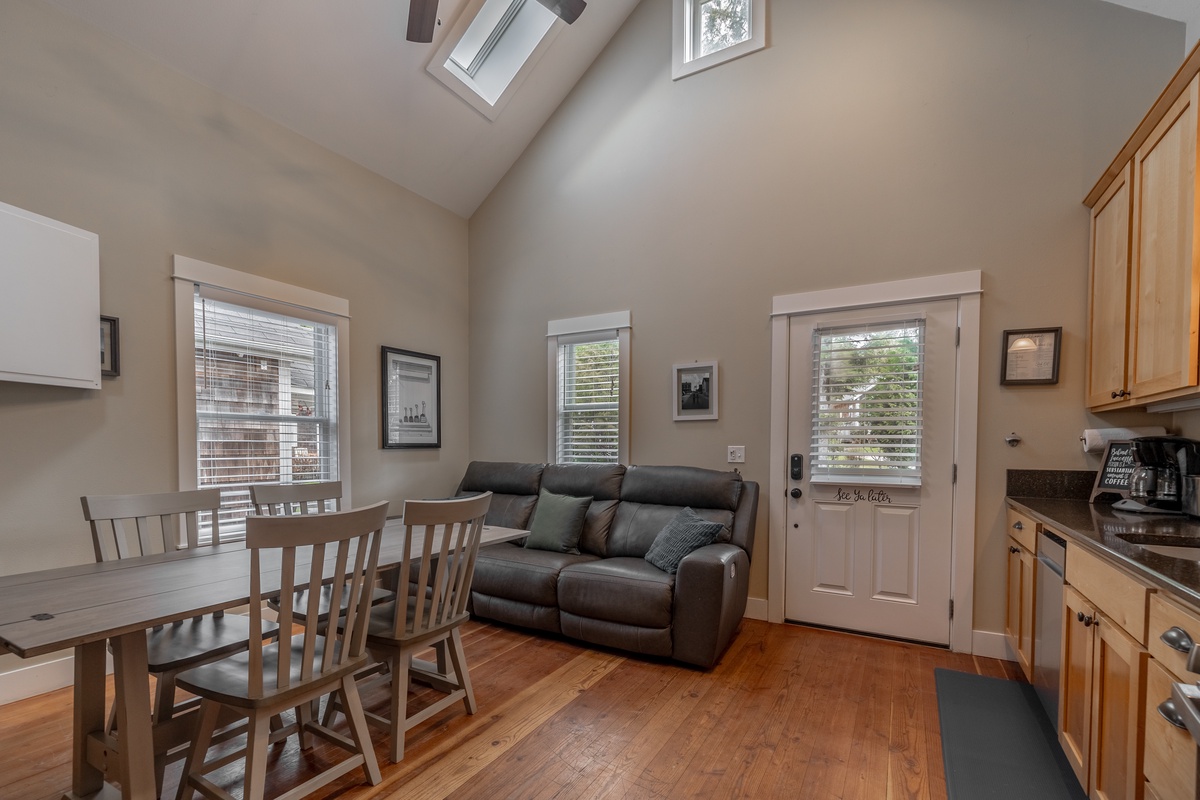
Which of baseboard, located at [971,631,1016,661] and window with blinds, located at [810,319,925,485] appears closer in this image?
baseboard, located at [971,631,1016,661]

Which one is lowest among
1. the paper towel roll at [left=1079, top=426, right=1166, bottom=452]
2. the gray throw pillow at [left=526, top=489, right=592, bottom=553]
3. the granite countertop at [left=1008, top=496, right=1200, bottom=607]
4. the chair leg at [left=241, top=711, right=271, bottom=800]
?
the chair leg at [left=241, top=711, right=271, bottom=800]

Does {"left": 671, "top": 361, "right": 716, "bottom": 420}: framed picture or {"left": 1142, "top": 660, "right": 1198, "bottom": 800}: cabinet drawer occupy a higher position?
{"left": 671, "top": 361, "right": 716, "bottom": 420}: framed picture

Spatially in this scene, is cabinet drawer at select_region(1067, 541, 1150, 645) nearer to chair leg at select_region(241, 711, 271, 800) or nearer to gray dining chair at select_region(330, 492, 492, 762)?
gray dining chair at select_region(330, 492, 492, 762)

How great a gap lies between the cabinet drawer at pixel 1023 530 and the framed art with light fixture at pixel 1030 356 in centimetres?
74

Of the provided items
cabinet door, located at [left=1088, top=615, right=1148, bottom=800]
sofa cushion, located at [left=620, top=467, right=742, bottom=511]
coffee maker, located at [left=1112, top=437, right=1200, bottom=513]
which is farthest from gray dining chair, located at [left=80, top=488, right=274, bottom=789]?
coffee maker, located at [left=1112, top=437, right=1200, bottom=513]

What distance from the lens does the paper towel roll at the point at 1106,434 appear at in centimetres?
269

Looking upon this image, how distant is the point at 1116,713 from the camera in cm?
151

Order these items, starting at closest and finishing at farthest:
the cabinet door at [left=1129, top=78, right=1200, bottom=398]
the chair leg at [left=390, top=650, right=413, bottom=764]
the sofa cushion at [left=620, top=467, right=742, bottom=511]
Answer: the cabinet door at [left=1129, top=78, right=1200, bottom=398], the chair leg at [left=390, top=650, right=413, bottom=764], the sofa cushion at [left=620, top=467, right=742, bottom=511]

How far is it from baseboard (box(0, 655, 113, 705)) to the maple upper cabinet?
497 centimetres

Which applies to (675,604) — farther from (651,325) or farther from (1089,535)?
(651,325)

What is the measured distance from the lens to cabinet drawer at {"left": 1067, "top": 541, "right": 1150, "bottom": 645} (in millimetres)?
1404

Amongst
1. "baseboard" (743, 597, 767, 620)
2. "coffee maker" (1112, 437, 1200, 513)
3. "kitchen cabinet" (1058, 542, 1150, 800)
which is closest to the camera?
"kitchen cabinet" (1058, 542, 1150, 800)

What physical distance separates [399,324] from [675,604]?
10.1ft

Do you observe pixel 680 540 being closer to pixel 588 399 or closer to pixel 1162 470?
pixel 588 399
